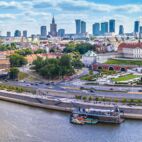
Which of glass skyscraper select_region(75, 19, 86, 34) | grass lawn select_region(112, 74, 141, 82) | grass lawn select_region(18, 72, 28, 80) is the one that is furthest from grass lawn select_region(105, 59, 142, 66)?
glass skyscraper select_region(75, 19, 86, 34)

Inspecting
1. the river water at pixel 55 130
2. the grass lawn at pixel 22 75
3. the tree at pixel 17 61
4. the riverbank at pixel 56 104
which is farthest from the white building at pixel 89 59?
the river water at pixel 55 130

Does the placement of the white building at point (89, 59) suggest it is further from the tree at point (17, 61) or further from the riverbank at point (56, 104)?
the riverbank at point (56, 104)

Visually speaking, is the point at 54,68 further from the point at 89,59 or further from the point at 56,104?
the point at 89,59

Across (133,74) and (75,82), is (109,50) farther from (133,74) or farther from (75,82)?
(75,82)

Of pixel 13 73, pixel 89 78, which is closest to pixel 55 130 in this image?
pixel 89 78

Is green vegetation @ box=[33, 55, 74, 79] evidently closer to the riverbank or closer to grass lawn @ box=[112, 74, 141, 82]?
grass lawn @ box=[112, 74, 141, 82]

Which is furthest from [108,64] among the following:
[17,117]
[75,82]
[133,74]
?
[17,117]
